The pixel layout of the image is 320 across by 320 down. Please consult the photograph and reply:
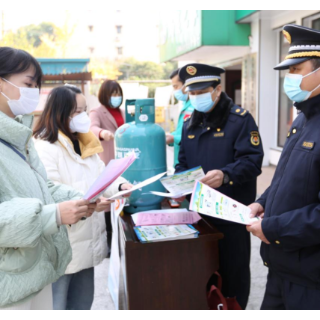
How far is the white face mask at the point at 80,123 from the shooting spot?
2.18 meters

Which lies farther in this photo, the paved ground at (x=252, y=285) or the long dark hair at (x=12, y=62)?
the paved ground at (x=252, y=285)

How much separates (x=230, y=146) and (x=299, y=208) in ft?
2.75

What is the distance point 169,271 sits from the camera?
1827 mm

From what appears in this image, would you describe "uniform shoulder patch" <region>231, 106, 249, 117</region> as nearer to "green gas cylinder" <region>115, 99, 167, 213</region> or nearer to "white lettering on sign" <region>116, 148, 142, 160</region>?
"green gas cylinder" <region>115, 99, 167, 213</region>

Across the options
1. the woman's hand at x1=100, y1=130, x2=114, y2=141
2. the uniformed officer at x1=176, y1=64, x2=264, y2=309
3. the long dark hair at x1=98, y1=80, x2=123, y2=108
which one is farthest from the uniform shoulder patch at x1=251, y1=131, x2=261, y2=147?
the long dark hair at x1=98, y1=80, x2=123, y2=108

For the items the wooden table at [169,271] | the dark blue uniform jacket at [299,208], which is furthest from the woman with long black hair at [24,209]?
the dark blue uniform jacket at [299,208]

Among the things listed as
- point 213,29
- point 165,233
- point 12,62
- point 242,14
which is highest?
point 242,14

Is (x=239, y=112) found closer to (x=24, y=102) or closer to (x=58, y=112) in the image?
(x=58, y=112)

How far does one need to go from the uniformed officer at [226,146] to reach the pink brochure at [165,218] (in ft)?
1.10

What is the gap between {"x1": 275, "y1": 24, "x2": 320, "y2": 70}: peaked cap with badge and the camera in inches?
57.5

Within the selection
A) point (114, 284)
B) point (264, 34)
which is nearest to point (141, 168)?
point (114, 284)

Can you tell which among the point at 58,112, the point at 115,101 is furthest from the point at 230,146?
the point at 115,101

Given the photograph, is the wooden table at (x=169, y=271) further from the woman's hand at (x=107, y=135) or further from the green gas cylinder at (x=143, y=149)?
the woman's hand at (x=107, y=135)

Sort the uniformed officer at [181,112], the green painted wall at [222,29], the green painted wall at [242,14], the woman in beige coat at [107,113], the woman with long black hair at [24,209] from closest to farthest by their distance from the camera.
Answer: the woman with long black hair at [24,209] < the uniformed officer at [181,112] < the woman in beige coat at [107,113] < the green painted wall at [242,14] < the green painted wall at [222,29]
